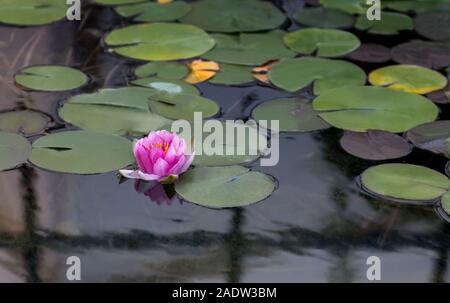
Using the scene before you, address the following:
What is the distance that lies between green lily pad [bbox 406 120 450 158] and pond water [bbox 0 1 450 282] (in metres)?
0.03

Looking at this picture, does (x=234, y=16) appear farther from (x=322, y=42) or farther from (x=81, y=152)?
(x=81, y=152)

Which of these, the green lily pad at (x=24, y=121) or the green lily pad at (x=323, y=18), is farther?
the green lily pad at (x=323, y=18)

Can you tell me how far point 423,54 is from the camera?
231 centimetres

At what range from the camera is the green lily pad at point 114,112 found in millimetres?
1862

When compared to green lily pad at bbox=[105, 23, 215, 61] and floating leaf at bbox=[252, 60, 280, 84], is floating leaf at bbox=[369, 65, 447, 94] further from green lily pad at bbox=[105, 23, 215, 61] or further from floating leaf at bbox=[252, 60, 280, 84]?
green lily pad at bbox=[105, 23, 215, 61]

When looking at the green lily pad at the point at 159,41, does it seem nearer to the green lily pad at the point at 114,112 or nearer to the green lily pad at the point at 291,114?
the green lily pad at the point at 114,112

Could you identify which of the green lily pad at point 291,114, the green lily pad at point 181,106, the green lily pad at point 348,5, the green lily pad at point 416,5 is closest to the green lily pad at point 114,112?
the green lily pad at point 181,106

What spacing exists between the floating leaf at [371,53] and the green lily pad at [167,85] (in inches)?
19.1

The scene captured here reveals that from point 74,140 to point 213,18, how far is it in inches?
32.1

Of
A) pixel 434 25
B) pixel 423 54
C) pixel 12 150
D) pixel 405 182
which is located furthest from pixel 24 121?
pixel 434 25

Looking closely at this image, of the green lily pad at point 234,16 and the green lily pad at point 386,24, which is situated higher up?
the green lily pad at point 234,16

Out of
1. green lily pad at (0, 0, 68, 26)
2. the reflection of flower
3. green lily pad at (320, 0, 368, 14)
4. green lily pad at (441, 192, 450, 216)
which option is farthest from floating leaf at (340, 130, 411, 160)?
green lily pad at (0, 0, 68, 26)

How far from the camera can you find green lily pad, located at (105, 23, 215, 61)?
2227 mm
